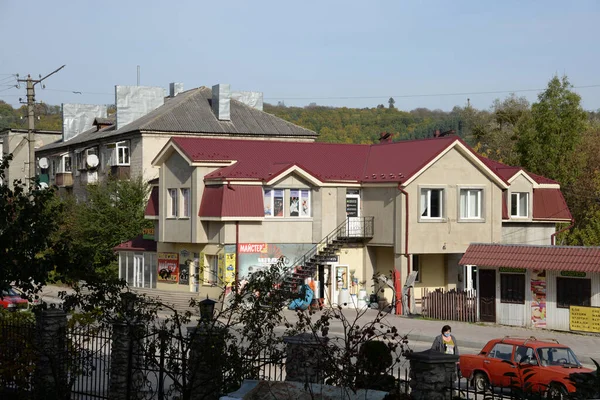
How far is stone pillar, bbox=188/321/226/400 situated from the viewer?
50.2 feet

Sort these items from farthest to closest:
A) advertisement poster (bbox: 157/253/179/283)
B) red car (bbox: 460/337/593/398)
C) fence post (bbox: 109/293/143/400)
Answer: advertisement poster (bbox: 157/253/179/283)
red car (bbox: 460/337/593/398)
fence post (bbox: 109/293/143/400)

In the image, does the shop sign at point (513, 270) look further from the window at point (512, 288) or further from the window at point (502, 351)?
the window at point (502, 351)

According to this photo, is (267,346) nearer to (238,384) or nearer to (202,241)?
(238,384)

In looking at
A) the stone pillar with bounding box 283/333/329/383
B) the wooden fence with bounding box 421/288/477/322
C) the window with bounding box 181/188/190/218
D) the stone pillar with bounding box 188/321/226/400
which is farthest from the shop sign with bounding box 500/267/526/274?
the stone pillar with bounding box 188/321/226/400

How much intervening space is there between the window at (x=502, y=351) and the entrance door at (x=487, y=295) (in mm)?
15695

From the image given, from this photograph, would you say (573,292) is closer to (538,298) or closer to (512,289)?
(538,298)

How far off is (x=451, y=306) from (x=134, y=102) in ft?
114

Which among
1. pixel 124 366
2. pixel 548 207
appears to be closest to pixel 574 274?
pixel 548 207

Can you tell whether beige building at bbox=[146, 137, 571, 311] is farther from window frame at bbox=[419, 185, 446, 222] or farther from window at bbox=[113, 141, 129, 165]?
window at bbox=[113, 141, 129, 165]

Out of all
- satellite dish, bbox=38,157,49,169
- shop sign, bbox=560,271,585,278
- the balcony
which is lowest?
shop sign, bbox=560,271,585,278

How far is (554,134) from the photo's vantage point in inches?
2270

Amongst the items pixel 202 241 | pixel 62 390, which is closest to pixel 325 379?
pixel 62 390

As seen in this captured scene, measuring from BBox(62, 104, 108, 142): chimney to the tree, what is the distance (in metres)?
34.9

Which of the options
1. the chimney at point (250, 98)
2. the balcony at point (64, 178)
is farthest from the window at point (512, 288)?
the balcony at point (64, 178)
